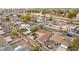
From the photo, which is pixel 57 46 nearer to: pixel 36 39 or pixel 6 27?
pixel 36 39

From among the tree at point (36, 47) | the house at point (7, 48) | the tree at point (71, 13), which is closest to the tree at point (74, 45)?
the tree at point (71, 13)

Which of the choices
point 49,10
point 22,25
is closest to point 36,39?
point 22,25

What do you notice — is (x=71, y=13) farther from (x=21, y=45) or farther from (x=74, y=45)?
(x=21, y=45)

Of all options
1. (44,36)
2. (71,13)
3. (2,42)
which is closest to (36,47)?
(44,36)

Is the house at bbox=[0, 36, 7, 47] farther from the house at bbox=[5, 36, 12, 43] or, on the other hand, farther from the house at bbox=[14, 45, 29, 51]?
the house at bbox=[14, 45, 29, 51]

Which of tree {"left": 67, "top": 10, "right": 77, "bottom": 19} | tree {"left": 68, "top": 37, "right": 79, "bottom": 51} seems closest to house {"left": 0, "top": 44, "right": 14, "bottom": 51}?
tree {"left": 68, "top": 37, "right": 79, "bottom": 51}

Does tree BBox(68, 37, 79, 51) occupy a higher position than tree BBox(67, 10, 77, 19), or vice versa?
tree BBox(67, 10, 77, 19)

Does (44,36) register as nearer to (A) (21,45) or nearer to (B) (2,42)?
(A) (21,45)

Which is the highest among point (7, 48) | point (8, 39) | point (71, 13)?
point (71, 13)

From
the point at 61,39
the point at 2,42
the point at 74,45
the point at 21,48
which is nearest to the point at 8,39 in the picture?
the point at 2,42

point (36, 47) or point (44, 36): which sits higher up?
point (44, 36)

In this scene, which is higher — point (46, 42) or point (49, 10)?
point (49, 10)
